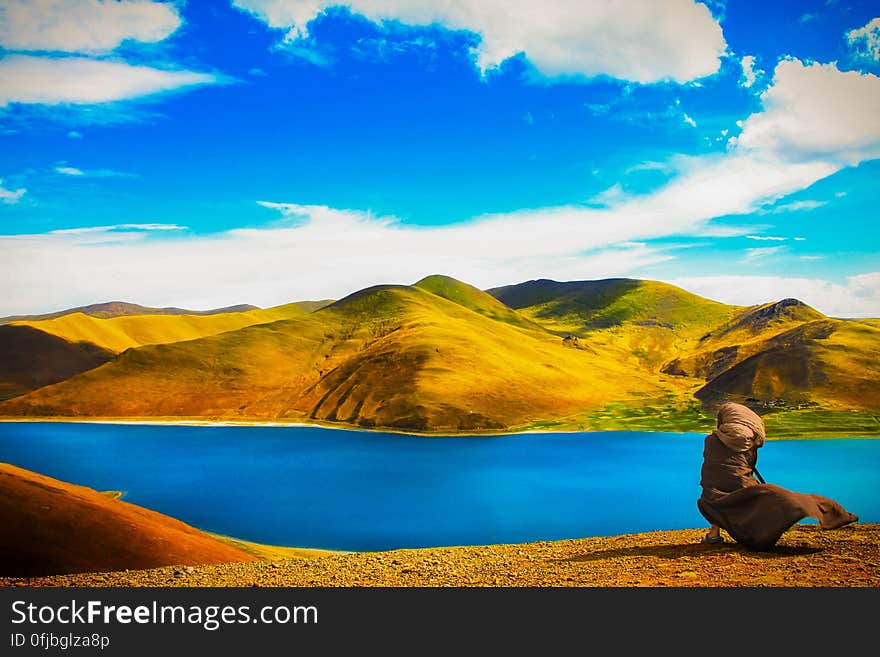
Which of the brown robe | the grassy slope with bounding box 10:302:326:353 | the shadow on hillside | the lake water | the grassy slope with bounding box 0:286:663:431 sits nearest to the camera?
the brown robe

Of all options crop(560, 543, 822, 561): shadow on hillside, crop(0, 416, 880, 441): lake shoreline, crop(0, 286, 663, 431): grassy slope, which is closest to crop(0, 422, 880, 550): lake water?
crop(0, 416, 880, 441): lake shoreline

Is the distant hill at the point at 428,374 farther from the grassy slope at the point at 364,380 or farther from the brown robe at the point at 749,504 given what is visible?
the brown robe at the point at 749,504

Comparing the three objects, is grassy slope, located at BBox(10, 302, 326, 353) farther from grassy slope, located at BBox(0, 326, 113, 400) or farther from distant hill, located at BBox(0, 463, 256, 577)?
distant hill, located at BBox(0, 463, 256, 577)

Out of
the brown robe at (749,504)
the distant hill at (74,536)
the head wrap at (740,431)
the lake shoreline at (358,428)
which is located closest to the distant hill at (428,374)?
the lake shoreline at (358,428)

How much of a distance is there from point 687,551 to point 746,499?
63.7 inches

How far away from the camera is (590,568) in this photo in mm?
11742

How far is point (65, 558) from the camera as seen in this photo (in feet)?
50.6

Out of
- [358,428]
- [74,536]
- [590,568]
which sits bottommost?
[358,428]

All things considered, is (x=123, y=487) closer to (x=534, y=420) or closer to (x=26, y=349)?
(x=534, y=420)

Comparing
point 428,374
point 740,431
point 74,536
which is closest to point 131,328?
point 428,374

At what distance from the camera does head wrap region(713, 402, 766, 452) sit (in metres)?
11.4

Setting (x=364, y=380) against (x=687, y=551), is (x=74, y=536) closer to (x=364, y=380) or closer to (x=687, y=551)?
(x=687, y=551)

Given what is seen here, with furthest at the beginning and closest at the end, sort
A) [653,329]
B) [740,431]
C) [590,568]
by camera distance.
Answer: [653,329] < [590,568] < [740,431]

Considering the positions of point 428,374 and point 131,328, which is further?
point 131,328
